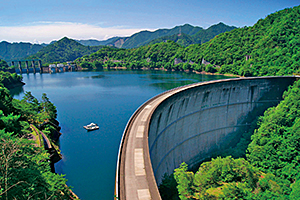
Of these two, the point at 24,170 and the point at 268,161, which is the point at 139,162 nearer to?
the point at 24,170

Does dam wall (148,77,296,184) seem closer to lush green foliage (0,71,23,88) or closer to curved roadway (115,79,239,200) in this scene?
curved roadway (115,79,239,200)

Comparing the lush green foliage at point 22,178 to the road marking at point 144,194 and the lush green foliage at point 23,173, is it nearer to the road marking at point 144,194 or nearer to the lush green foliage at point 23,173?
the lush green foliage at point 23,173

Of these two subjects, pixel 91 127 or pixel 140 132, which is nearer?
pixel 140 132

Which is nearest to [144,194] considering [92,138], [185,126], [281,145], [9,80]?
[185,126]

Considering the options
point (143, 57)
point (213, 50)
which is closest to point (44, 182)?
point (213, 50)

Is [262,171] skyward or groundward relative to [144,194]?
groundward

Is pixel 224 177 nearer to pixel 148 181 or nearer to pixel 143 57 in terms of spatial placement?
pixel 148 181

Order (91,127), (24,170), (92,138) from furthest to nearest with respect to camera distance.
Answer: (91,127), (92,138), (24,170)
